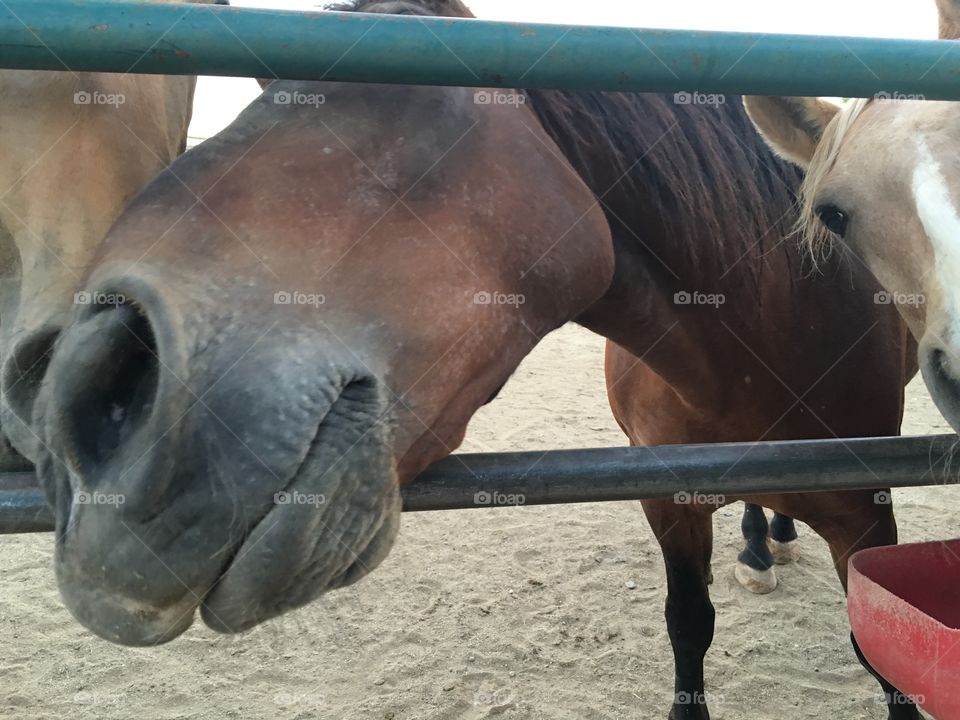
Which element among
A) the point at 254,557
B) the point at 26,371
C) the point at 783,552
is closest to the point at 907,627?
the point at 254,557

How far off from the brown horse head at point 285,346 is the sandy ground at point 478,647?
2.07 m

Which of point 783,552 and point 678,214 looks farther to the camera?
point 783,552

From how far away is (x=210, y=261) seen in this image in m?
1.00

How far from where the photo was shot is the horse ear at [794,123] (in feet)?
5.36

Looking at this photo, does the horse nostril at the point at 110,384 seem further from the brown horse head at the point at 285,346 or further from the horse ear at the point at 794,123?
the horse ear at the point at 794,123

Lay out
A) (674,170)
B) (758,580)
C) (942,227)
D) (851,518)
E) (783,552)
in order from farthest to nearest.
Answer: (783,552)
(758,580)
(851,518)
(674,170)
(942,227)

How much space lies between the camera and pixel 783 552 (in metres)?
3.81

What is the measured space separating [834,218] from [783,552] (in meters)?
2.77

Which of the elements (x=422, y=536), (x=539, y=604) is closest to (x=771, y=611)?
(x=539, y=604)

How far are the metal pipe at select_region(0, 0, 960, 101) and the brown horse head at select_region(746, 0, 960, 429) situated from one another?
3.9 inches

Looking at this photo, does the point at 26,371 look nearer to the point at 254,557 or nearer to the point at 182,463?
the point at 182,463

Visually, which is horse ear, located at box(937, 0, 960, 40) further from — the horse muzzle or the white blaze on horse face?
the horse muzzle

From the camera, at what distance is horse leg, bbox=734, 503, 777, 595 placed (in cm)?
360

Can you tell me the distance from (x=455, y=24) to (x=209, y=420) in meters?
0.57
